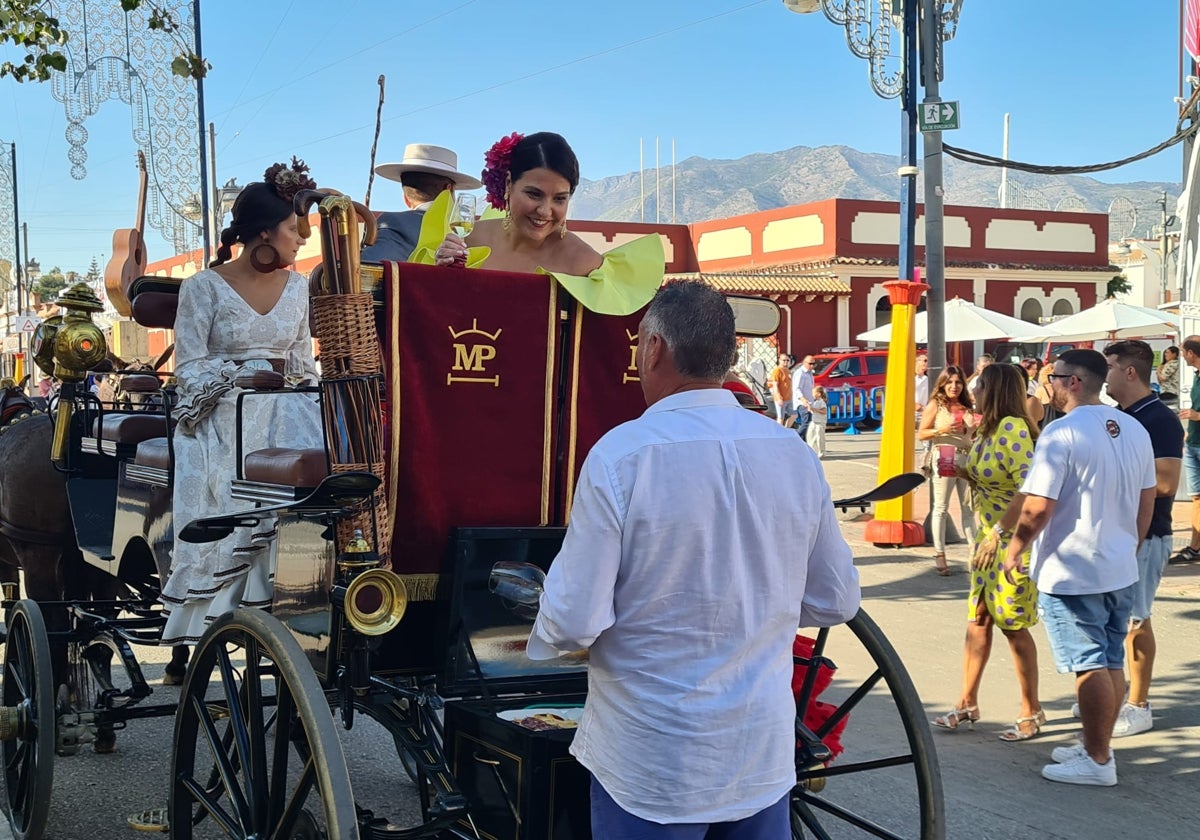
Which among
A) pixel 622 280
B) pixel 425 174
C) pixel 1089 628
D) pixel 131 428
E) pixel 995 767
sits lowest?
pixel 995 767

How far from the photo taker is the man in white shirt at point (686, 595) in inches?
89.4

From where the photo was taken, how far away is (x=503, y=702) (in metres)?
3.32

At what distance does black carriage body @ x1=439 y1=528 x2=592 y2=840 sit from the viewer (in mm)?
2758

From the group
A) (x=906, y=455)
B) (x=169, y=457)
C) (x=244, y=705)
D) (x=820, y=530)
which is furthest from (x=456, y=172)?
(x=906, y=455)

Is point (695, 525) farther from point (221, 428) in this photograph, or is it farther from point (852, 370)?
point (852, 370)

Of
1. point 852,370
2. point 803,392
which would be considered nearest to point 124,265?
point 803,392

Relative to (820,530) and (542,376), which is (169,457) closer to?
(542,376)

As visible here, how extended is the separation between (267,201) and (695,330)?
8.00 ft

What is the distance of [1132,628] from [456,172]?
398 cm

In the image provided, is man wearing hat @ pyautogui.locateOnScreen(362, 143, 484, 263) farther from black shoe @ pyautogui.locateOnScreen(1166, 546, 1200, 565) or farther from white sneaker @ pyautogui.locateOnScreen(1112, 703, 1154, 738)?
black shoe @ pyautogui.locateOnScreen(1166, 546, 1200, 565)

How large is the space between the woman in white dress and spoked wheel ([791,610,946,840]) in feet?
6.14

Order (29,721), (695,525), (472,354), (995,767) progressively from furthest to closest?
(995,767), (29,721), (472,354), (695,525)

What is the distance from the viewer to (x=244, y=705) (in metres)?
3.11

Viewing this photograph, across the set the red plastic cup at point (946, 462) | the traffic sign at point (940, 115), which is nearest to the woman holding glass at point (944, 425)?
the traffic sign at point (940, 115)
